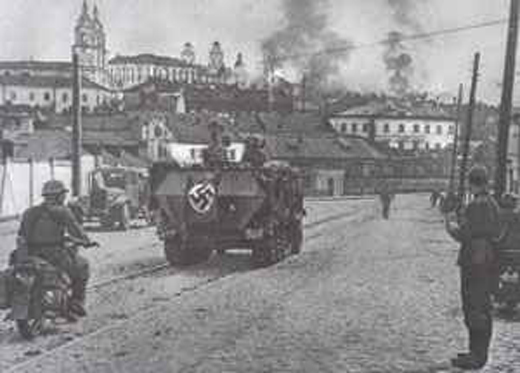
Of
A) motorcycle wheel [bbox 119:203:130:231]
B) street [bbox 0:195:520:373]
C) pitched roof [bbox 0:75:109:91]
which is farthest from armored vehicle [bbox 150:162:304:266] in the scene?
pitched roof [bbox 0:75:109:91]

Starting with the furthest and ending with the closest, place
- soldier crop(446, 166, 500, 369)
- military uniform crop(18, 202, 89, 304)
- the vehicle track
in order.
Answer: military uniform crop(18, 202, 89, 304)
soldier crop(446, 166, 500, 369)
the vehicle track

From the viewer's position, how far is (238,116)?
89562mm

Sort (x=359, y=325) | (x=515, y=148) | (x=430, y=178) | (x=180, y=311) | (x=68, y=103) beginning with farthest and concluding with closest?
1. (x=430, y=178)
2. (x=68, y=103)
3. (x=515, y=148)
4. (x=180, y=311)
5. (x=359, y=325)

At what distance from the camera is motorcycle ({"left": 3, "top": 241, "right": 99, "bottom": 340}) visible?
889 cm

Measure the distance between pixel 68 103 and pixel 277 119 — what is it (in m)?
24.1

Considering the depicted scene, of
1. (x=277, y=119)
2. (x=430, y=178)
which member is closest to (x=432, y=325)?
(x=430, y=178)

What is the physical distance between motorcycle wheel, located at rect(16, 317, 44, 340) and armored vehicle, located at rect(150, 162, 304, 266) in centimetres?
→ 753

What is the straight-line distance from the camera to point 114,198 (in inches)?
1123

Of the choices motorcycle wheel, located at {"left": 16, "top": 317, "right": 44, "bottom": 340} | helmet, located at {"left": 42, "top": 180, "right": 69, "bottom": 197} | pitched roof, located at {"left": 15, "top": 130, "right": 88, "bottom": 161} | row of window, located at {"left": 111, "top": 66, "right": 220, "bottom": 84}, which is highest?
row of window, located at {"left": 111, "top": 66, "right": 220, "bottom": 84}

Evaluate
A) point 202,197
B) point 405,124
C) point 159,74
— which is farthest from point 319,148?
point 202,197

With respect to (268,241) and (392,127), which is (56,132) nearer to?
(268,241)

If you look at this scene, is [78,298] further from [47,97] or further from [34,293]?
[47,97]

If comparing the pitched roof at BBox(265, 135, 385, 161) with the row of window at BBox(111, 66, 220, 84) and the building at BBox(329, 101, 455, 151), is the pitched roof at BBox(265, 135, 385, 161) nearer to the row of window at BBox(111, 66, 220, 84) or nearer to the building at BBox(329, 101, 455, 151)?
Answer: the row of window at BBox(111, 66, 220, 84)

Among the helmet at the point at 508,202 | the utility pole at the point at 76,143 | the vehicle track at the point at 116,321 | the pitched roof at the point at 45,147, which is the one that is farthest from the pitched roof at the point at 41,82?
the helmet at the point at 508,202
